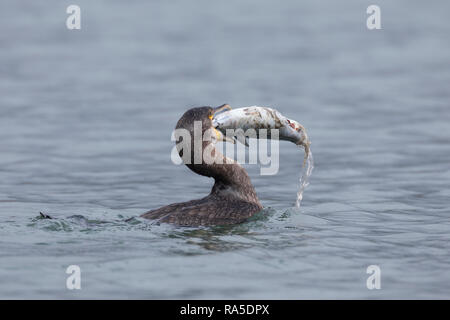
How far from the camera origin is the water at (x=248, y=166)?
376 inches

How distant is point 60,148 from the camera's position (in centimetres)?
1631

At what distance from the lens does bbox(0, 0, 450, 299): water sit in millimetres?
9562

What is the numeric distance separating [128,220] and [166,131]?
6.32 meters

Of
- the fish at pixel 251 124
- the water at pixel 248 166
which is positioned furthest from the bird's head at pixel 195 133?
the water at pixel 248 166

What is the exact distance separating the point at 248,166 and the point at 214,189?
13.1ft

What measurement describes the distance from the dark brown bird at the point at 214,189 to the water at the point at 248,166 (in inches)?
7.5

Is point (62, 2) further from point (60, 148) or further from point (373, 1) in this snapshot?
point (60, 148)

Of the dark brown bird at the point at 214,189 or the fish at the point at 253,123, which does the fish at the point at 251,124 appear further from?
the dark brown bird at the point at 214,189

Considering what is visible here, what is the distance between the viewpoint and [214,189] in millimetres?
11648

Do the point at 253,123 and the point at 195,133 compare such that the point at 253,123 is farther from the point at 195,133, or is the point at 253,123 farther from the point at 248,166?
the point at 248,166

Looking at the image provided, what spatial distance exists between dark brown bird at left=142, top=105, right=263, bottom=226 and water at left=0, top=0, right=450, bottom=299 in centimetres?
19

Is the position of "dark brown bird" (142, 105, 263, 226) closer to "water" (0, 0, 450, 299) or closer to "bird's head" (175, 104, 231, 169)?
"bird's head" (175, 104, 231, 169)

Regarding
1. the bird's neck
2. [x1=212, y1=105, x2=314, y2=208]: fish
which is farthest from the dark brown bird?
[x1=212, y1=105, x2=314, y2=208]: fish
